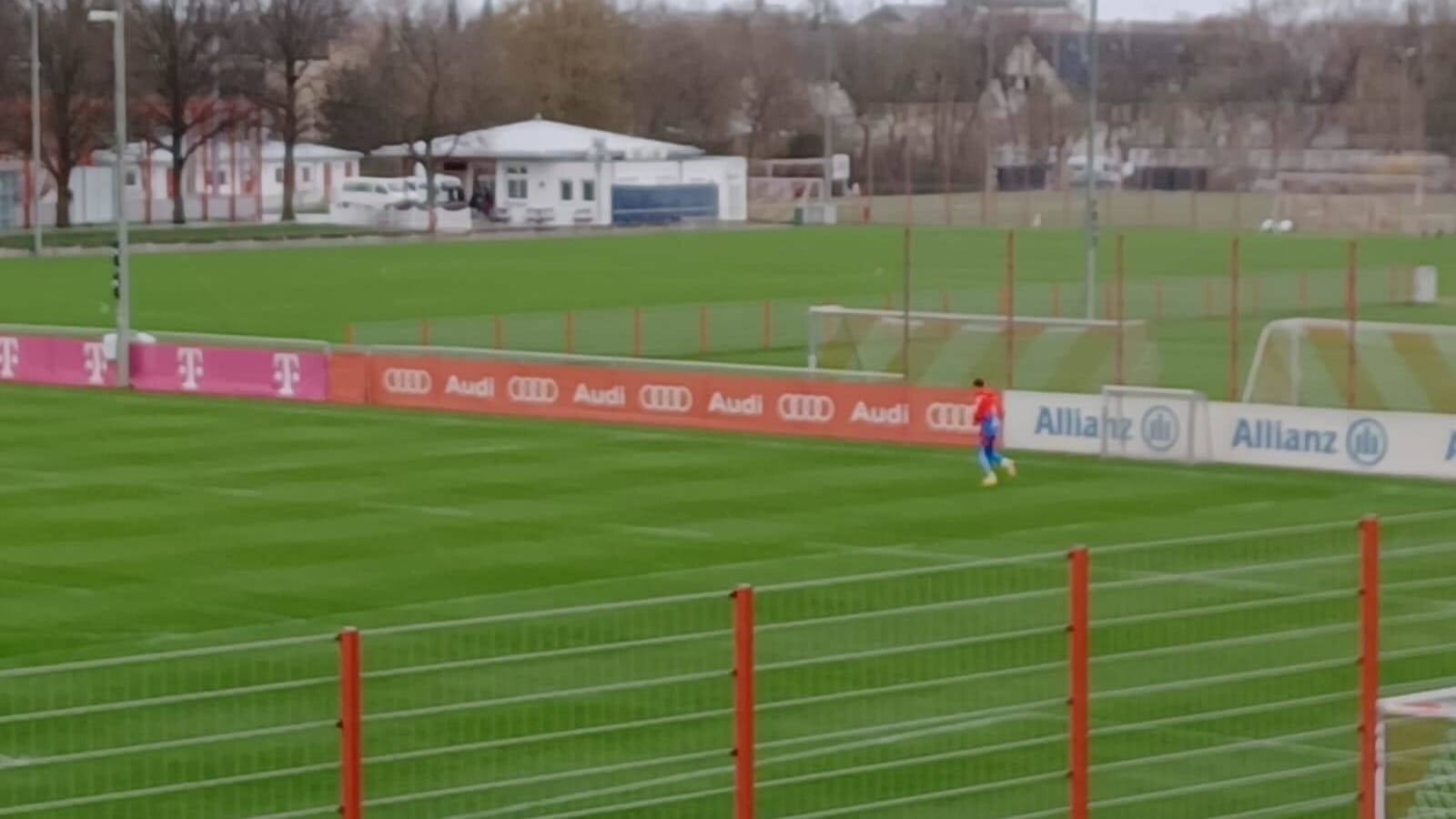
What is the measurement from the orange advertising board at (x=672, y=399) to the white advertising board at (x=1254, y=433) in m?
1.00

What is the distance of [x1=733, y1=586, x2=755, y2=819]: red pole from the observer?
373 inches

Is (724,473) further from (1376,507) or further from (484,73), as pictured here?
(484,73)

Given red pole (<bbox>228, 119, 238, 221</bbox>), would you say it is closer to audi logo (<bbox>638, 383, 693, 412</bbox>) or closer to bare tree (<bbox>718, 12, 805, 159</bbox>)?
bare tree (<bbox>718, 12, 805, 159</bbox>)

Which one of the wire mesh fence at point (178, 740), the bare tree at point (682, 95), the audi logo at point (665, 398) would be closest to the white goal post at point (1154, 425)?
the audi logo at point (665, 398)

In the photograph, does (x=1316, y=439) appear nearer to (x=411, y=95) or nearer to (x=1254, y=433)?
(x=1254, y=433)

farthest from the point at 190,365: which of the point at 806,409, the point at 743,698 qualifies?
the point at 743,698

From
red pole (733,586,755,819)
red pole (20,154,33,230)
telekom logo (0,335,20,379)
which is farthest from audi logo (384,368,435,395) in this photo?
red pole (20,154,33,230)

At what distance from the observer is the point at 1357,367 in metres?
34.0

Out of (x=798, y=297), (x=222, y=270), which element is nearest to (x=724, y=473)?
(x=798, y=297)

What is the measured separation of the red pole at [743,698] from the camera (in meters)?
9.47

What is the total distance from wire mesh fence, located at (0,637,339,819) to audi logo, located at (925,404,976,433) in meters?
17.1

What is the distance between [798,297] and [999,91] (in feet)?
302

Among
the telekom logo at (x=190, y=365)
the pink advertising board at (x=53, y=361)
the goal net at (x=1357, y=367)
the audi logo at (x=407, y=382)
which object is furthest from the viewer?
the pink advertising board at (x=53, y=361)

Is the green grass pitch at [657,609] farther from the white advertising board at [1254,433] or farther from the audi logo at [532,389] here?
the audi logo at [532,389]
